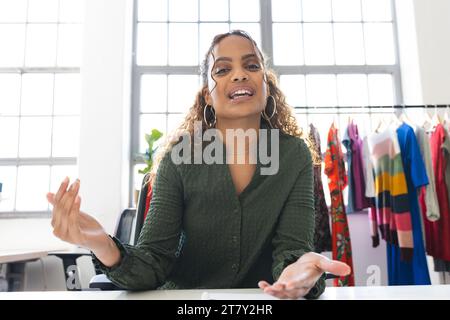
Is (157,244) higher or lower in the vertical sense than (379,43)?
lower

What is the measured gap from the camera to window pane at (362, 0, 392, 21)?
143 inches

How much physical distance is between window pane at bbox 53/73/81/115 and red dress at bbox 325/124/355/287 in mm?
2264

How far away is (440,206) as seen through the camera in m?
2.43

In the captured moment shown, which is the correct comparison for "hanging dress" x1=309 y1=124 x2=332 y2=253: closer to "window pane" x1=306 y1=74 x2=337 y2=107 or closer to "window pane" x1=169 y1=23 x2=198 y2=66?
"window pane" x1=306 y1=74 x2=337 y2=107

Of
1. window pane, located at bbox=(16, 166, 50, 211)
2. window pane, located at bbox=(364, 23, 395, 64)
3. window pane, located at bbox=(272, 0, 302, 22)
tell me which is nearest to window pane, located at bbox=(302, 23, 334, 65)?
window pane, located at bbox=(272, 0, 302, 22)

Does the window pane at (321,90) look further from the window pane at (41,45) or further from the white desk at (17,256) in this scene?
the white desk at (17,256)

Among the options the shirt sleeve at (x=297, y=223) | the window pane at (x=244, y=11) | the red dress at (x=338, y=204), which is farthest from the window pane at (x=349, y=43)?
the shirt sleeve at (x=297, y=223)

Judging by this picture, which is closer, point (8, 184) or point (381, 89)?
point (8, 184)

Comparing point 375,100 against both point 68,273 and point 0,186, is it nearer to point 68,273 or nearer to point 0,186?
point 68,273

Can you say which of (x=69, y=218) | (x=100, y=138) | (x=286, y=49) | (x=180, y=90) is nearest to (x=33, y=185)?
(x=100, y=138)

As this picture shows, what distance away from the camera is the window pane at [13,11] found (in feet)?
11.9

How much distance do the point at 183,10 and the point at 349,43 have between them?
1590mm

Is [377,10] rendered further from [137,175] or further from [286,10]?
[137,175]

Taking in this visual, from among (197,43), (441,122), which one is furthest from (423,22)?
(197,43)
